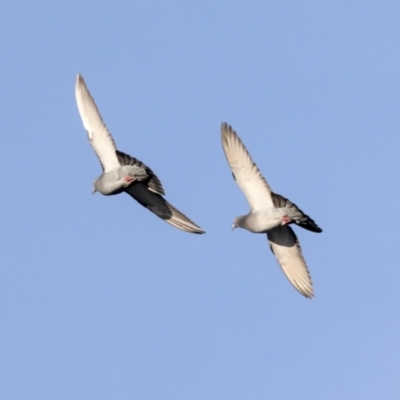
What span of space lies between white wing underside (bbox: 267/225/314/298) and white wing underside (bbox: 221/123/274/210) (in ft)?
7.84

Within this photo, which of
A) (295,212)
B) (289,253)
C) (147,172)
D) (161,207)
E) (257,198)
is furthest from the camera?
(161,207)

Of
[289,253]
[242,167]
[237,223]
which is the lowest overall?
[289,253]

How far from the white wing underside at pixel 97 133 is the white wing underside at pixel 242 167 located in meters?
3.53

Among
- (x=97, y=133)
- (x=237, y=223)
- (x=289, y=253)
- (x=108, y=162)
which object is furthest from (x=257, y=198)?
(x=97, y=133)

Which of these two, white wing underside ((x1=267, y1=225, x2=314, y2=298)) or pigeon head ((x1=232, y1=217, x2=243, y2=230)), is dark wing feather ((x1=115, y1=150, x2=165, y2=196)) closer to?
pigeon head ((x1=232, y1=217, x2=243, y2=230))

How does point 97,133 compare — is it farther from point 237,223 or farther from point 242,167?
point 237,223

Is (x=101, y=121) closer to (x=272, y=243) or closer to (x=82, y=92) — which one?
(x=82, y=92)

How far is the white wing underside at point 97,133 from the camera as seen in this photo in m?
47.7

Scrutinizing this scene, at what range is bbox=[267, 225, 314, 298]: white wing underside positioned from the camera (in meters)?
49.8

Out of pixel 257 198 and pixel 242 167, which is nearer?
pixel 242 167

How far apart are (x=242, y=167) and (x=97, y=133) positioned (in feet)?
15.5

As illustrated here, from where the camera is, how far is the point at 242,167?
4766cm

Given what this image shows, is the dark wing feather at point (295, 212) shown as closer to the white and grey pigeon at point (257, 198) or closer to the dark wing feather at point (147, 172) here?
the white and grey pigeon at point (257, 198)

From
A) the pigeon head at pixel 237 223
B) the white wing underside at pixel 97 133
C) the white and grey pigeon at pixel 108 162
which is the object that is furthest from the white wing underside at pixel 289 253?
the white wing underside at pixel 97 133
